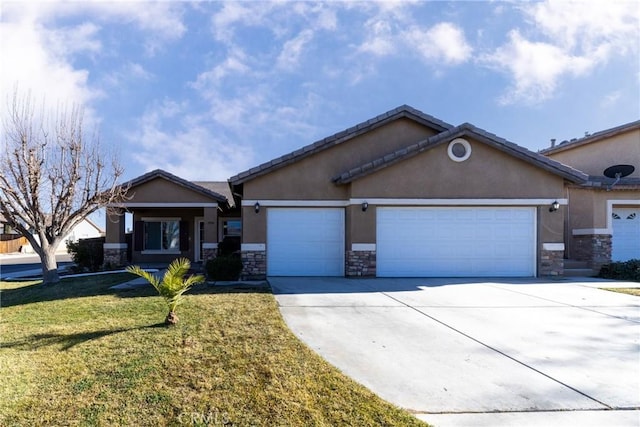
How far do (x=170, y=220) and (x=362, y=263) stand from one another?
1213 cm

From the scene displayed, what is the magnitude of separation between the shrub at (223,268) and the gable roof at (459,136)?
15.1ft

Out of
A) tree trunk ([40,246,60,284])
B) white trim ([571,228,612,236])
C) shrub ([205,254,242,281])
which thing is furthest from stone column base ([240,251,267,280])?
white trim ([571,228,612,236])

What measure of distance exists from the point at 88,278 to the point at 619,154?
23220mm

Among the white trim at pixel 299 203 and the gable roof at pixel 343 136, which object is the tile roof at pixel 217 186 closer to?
the white trim at pixel 299 203

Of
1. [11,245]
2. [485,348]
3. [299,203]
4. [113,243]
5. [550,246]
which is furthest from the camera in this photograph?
[11,245]

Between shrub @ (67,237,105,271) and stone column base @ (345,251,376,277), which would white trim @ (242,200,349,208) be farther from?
shrub @ (67,237,105,271)

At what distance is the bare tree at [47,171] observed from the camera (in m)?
10.6

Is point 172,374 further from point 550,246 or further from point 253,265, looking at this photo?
point 550,246

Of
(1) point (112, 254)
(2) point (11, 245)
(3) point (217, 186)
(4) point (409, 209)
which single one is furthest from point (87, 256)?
(2) point (11, 245)

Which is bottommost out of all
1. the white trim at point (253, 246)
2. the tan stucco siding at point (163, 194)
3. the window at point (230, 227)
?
the white trim at point (253, 246)

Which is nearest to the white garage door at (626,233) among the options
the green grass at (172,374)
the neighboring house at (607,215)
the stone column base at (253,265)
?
the neighboring house at (607,215)

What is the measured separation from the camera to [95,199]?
12008 mm

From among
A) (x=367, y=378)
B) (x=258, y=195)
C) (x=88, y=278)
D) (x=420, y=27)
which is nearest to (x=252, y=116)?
(x=258, y=195)

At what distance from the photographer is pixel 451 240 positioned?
1241cm
